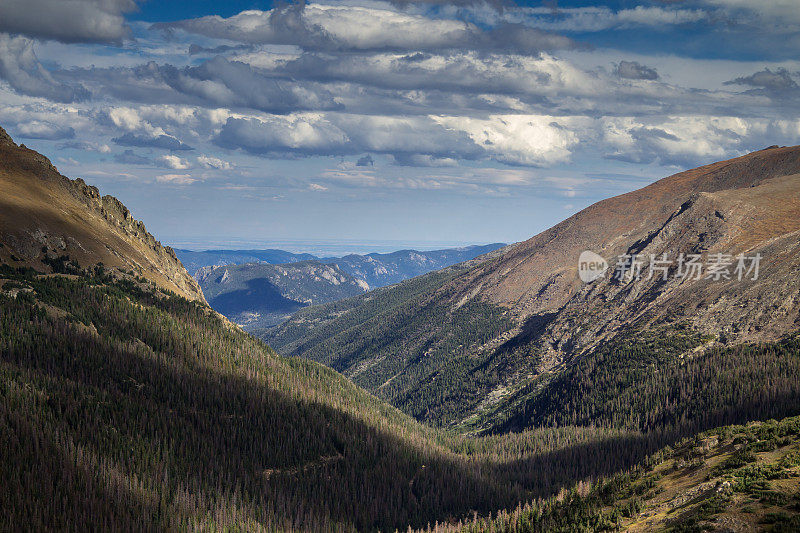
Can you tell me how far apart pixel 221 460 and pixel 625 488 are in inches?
4993

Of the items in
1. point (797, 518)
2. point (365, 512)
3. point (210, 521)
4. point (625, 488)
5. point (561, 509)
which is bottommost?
point (365, 512)

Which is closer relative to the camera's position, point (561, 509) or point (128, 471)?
point (561, 509)

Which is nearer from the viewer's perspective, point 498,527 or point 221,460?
point 498,527

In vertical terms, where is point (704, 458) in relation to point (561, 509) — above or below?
above

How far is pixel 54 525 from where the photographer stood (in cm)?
13100

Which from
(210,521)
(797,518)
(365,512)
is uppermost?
(797,518)

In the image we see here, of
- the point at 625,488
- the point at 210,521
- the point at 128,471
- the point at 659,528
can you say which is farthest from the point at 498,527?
the point at 128,471

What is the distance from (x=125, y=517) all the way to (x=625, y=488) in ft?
370

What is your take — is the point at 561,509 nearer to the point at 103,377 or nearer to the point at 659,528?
the point at 659,528

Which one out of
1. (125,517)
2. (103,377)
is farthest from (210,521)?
(103,377)

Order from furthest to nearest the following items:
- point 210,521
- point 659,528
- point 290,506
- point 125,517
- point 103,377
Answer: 1. point 103,377
2. point 290,506
3. point 210,521
4. point 125,517
5. point 659,528

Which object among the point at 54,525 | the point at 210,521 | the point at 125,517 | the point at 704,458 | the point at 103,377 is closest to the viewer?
the point at 704,458

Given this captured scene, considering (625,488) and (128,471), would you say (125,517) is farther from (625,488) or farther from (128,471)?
(625,488)

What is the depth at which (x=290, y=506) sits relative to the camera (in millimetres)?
183375
